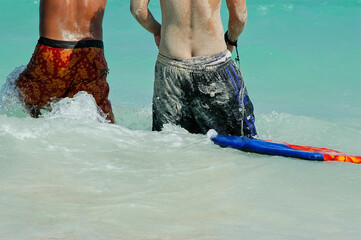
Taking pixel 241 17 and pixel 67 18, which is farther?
pixel 67 18

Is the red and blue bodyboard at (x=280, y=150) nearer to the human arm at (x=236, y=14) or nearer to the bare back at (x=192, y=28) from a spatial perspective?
the bare back at (x=192, y=28)

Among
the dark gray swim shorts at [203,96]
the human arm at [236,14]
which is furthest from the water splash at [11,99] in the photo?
the human arm at [236,14]

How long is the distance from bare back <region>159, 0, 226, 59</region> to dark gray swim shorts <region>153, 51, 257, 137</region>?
6 cm

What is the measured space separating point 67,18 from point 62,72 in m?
0.40

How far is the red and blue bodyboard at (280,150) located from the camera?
3.34m

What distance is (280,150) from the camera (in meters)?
3.44

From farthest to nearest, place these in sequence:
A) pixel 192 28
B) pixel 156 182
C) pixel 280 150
Result: pixel 192 28 < pixel 280 150 < pixel 156 182

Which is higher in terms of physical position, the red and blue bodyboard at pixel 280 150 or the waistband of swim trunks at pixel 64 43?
the waistband of swim trunks at pixel 64 43

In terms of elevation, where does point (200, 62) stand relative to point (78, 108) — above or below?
above

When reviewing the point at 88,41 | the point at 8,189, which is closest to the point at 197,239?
the point at 8,189

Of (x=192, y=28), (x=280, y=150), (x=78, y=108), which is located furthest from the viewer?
(x=78, y=108)

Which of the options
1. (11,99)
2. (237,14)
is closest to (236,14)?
(237,14)

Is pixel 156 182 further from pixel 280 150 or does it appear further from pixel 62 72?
pixel 62 72

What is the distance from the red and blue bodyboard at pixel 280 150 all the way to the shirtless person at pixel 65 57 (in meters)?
1.13
